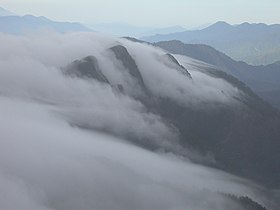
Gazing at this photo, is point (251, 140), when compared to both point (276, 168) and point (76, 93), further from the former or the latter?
point (76, 93)

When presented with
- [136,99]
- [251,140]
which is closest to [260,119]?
[251,140]

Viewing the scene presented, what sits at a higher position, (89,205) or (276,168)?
(89,205)

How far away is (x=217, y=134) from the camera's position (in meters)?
180

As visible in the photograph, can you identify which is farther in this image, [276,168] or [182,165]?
[276,168]

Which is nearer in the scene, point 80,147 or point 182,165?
point 80,147

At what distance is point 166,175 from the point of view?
127312 millimetres

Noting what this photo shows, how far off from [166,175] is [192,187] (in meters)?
8.42

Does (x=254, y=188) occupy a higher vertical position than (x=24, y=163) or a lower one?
lower

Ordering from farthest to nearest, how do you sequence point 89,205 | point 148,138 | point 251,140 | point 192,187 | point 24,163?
point 251,140, point 148,138, point 192,187, point 24,163, point 89,205

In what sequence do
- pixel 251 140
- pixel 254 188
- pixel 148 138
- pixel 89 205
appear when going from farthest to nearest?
pixel 251 140 → pixel 148 138 → pixel 254 188 → pixel 89 205

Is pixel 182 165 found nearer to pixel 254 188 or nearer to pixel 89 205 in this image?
pixel 254 188

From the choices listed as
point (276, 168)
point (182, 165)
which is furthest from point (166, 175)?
point (276, 168)

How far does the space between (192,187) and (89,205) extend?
35.2m

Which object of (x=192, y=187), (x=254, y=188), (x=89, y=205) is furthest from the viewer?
(x=254, y=188)
